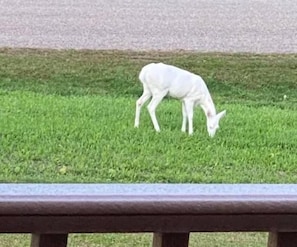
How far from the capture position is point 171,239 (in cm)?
183

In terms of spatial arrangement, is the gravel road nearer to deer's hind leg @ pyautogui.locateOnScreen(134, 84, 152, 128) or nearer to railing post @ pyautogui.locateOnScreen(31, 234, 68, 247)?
deer's hind leg @ pyautogui.locateOnScreen(134, 84, 152, 128)

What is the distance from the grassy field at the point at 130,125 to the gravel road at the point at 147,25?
1161 mm

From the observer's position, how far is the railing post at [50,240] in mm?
1773

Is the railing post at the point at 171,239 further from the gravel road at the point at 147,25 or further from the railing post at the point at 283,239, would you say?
the gravel road at the point at 147,25

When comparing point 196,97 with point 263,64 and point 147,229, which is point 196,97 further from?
point 147,229

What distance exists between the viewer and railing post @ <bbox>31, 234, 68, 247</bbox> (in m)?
1.77

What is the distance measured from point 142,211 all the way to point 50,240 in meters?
0.18

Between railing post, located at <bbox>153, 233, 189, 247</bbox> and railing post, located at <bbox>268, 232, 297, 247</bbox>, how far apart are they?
172 millimetres

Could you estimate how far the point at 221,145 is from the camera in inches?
332

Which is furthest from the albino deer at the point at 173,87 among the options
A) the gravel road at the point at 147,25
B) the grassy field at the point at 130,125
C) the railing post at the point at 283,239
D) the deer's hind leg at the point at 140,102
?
the railing post at the point at 283,239

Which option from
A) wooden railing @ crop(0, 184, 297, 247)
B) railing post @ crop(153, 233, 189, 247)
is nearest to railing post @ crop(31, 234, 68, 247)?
wooden railing @ crop(0, 184, 297, 247)

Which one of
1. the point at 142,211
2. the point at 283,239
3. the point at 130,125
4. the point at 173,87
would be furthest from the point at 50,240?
the point at 173,87

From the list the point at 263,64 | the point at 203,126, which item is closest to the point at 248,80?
the point at 263,64

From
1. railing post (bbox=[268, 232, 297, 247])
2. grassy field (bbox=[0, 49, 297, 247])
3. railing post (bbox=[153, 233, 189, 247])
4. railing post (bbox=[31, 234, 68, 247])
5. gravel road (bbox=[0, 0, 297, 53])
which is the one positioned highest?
gravel road (bbox=[0, 0, 297, 53])
